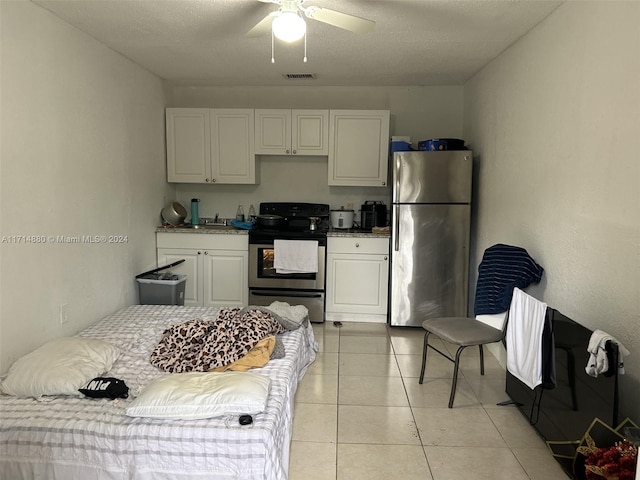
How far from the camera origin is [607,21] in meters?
2.22

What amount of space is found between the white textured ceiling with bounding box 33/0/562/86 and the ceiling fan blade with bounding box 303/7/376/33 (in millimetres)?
374

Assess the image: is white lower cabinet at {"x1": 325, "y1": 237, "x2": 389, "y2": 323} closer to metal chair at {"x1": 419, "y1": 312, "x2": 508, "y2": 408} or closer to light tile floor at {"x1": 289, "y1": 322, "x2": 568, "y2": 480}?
light tile floor at {"x1": 289, "y1": 322, "x2": 568, "y2": 480}

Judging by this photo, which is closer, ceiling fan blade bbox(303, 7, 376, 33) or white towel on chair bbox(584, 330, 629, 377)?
white towel on chair bbox(584, 330, 629, 377)

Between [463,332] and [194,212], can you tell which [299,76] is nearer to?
[194,212]

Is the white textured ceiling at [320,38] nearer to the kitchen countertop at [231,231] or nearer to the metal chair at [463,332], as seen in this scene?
the kitchen countertop at [231,231]

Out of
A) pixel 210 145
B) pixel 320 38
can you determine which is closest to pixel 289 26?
pixel 320 38

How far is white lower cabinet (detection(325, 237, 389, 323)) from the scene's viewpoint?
4520mm

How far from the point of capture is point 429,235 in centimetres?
427

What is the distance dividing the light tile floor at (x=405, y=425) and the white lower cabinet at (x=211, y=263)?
1.28m

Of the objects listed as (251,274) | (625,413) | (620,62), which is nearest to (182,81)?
(251,274)

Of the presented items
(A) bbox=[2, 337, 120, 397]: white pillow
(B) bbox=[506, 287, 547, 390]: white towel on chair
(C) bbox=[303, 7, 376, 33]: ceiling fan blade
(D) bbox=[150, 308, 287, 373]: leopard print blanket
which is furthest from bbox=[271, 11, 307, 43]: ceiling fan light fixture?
(A) bbox=[2, 337, 120, 397]: white pillow

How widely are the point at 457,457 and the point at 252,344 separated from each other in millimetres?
1235

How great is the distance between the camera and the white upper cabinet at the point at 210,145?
4719 mm

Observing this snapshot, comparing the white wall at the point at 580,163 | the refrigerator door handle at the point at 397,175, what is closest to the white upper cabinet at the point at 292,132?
the refrigerator door handle at the point at 397,175
